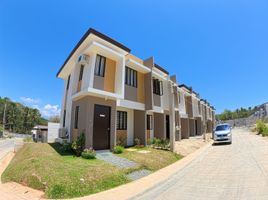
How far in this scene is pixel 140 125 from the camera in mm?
15906

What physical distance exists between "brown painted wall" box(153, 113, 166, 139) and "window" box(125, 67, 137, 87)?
548 centimetres

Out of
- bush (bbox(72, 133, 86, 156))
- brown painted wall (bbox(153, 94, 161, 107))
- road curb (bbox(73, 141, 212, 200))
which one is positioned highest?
brown painted wall (bbox(153, 94, 161, 107))

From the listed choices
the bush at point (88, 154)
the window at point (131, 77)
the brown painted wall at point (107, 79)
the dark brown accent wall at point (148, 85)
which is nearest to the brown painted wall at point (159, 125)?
the dark brown accent wall at point (148, 85)

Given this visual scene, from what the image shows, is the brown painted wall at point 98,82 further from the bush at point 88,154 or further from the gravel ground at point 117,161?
the gravel ground at point 117,161

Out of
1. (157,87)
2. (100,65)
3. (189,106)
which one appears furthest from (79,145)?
(189,106)

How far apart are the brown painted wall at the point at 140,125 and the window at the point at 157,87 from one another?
329 cm

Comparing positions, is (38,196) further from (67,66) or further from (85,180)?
(67,66)

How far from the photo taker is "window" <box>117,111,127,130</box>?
1503cm

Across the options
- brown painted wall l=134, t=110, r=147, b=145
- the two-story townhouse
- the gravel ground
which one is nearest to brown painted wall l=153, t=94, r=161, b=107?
the two-story townhouse

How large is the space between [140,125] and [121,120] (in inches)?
68.5

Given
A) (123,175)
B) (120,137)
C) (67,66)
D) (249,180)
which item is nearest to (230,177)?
(249,180)

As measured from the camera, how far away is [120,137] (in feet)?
47.8

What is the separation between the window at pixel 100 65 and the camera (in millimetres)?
12334

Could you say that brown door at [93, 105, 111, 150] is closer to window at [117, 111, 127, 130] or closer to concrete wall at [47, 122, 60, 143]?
window at [117, 111, 127, 130]
